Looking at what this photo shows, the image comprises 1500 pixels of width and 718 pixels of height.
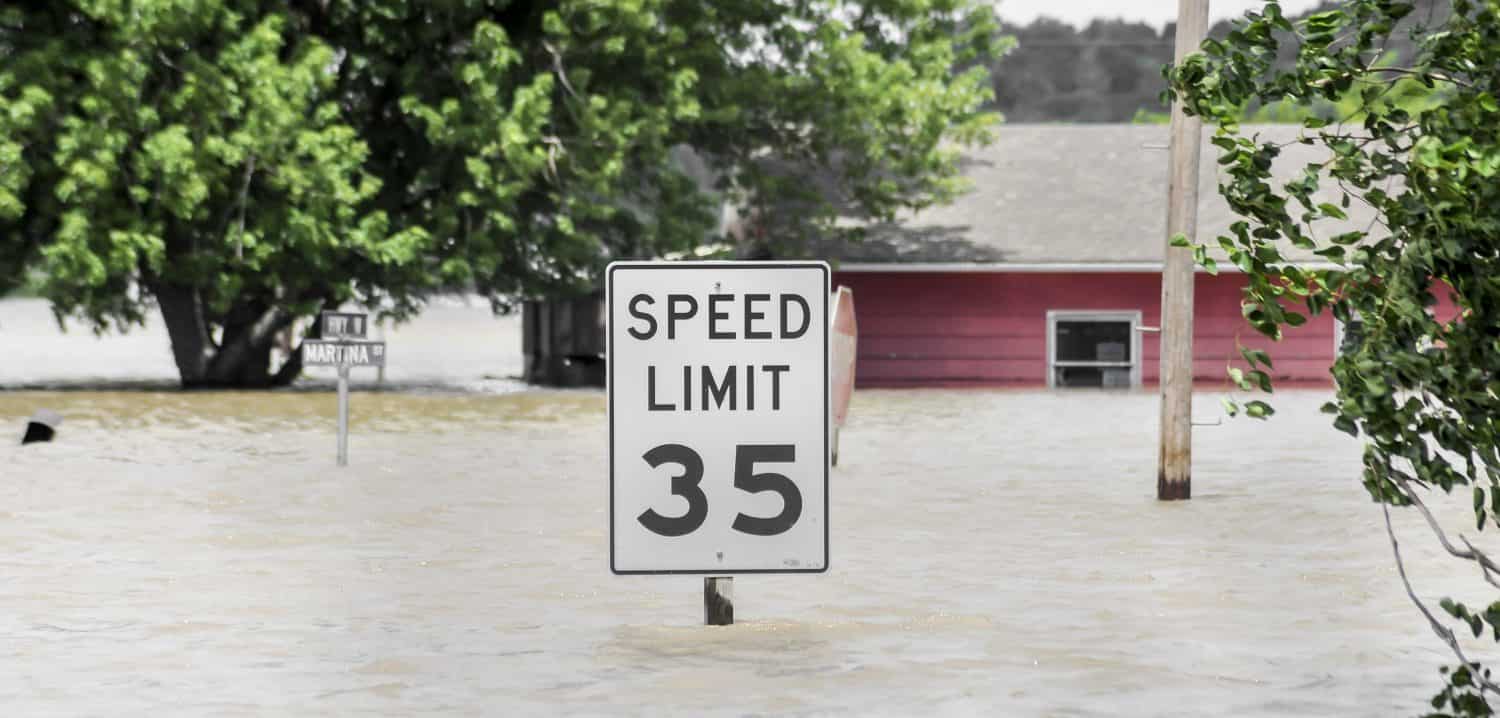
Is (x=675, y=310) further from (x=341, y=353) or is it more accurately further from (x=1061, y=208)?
(x=1061, y=208)

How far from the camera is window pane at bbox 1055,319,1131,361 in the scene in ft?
149

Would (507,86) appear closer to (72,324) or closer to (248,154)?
(248,154)

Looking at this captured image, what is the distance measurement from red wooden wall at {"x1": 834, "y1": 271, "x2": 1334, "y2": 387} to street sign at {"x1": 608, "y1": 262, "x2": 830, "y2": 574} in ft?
114

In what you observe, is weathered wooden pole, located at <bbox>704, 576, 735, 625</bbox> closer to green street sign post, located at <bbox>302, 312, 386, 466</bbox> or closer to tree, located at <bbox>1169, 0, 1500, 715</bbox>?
tree, located at <bbox>1169, 0, 1500, 715</bbox>

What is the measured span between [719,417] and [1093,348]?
35.9m

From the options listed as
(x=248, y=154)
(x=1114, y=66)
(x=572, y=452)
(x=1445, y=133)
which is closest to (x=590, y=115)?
(x=248, y=154)

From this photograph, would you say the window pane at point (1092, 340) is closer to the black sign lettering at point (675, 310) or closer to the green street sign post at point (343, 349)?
the green street sign post at point (343, 349)

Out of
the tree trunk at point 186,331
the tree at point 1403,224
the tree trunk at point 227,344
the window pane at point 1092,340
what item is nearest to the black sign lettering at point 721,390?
the tree at point 1403,224

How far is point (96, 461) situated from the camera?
23.1 m

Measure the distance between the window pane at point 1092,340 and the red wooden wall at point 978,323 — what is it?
376 millimetres

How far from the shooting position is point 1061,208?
48.0 meters

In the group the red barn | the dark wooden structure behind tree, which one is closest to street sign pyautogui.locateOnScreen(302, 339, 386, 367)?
the dark wooden structure behind tree

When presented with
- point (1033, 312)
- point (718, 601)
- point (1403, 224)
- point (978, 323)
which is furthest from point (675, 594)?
point (1033, 312)

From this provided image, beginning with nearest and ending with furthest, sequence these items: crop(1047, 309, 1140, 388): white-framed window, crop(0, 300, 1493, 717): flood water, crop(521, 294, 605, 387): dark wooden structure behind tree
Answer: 1. crop(0, 300, 1493, 717): flood water
2. crop(1047, 309, 1140, 388): white-framed window
3. crop(521, 294, 605, 387): dark wooden structure behind tree
